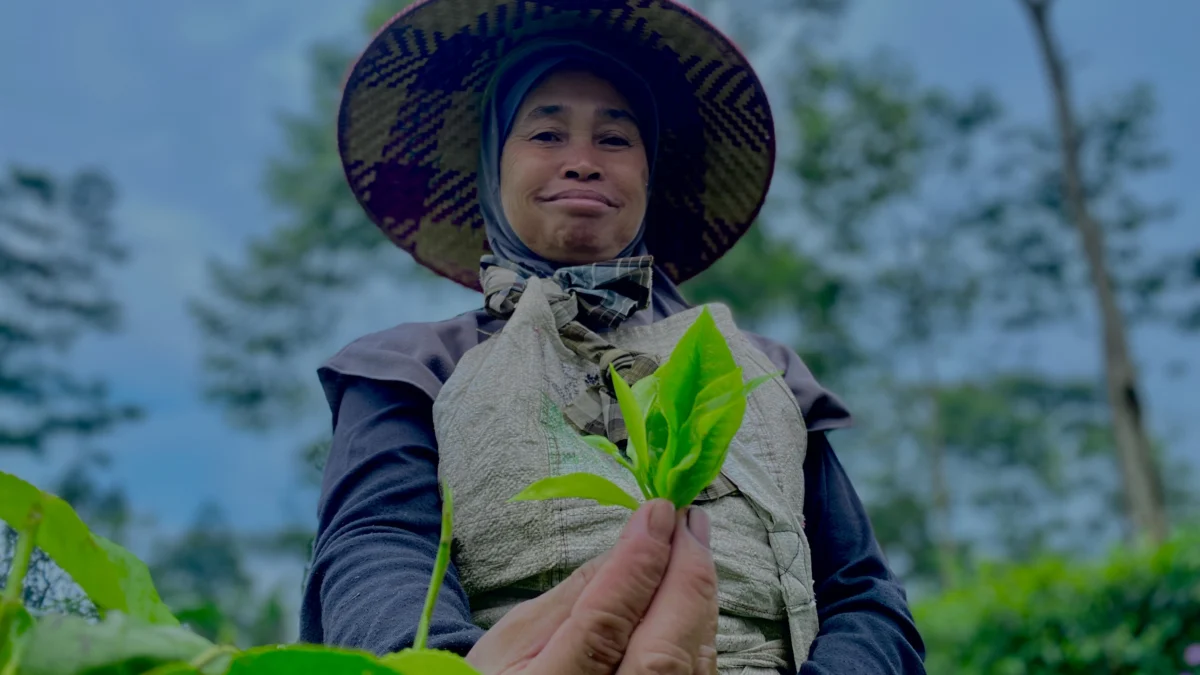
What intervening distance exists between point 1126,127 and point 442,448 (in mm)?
13115

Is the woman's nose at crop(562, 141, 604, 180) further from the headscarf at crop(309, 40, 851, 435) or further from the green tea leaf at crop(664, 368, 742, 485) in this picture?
the green tea leaf at crop(664, 368, 742, 485)

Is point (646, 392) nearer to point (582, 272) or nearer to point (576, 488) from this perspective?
point (576, 488)

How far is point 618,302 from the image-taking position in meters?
1.36

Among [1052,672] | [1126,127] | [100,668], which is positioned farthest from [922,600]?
[1126,127]

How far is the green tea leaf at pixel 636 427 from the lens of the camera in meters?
0.74

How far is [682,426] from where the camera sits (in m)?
0.72

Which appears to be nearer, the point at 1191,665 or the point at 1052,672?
the point at 1191,665

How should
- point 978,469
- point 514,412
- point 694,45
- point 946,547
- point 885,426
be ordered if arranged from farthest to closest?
point 978,469, point 885,426, point 946,547, point 694,45, point 514,412

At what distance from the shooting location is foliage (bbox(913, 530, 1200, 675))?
4.20 meters

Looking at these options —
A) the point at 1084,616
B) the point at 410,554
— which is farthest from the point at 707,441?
the point at 1084,616

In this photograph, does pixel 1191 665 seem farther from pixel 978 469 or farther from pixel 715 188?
pixel 978 469

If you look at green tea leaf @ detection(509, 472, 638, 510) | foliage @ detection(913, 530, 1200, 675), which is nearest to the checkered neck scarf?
green tea leaf @ detection(509, 472, 638, 510)

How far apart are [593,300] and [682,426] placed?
0.64 m

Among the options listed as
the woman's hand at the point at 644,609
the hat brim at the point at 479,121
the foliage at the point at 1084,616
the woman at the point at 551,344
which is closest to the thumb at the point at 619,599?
the woman's hand at the point at 644,609
